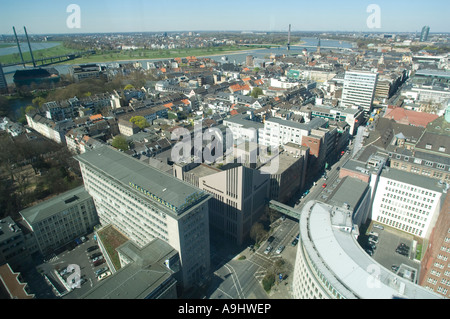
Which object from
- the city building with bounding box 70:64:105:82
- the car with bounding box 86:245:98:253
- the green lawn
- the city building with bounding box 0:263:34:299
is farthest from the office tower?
the green lawn

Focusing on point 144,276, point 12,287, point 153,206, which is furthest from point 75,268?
point 153,206

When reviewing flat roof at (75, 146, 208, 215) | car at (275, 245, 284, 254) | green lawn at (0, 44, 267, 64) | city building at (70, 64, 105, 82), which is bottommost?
car at (275, 245, 284, 254)

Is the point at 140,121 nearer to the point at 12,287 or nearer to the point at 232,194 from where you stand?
the point at 232,194

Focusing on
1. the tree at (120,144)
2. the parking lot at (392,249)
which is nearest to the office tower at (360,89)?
the parking lot at (392,249)

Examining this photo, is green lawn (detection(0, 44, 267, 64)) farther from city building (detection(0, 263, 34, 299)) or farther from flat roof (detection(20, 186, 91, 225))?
city building (detection(0, 263, 34, 299))

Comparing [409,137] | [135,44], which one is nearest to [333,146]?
[409,137]
